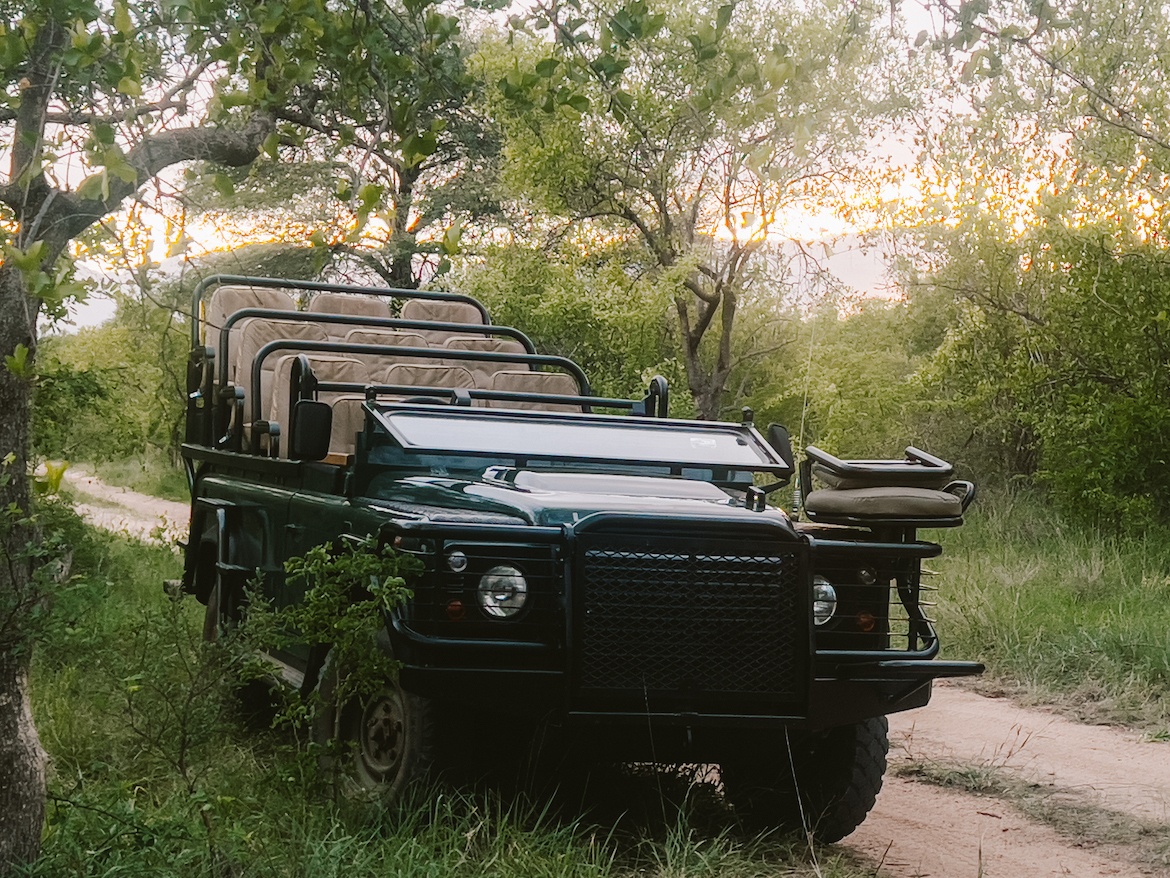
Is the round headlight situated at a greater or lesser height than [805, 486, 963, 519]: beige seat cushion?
lesser

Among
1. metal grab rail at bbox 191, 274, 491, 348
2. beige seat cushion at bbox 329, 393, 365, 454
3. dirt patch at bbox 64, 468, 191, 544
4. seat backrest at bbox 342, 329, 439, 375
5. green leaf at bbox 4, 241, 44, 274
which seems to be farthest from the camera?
dirt patch at bbox 64, 468, 191, 544

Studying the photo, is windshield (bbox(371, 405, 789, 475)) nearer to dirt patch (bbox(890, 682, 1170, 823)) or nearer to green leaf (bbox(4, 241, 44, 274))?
dirt patch (bbox(890, 682, 1170, 823))

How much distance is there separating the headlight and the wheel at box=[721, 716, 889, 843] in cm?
47

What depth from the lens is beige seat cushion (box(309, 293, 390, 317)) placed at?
8.58 m

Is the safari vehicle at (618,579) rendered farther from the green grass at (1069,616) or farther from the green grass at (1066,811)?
the green grass at (1069,616)

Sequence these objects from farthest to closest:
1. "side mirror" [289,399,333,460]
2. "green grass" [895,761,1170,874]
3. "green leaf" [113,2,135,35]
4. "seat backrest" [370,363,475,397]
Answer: "seat backrest" [370,363,475,397]
"side mirror" [289,399,333,460]
"green grass" [895,761,1170,874]
"green leaf" [113,2,135,35]

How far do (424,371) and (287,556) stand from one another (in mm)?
1899

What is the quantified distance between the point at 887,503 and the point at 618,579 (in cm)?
124

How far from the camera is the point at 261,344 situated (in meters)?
7.84

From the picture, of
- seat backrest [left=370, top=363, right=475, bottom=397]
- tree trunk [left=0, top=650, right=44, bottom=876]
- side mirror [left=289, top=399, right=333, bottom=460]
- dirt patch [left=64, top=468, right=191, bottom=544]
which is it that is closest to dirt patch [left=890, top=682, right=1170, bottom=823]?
seat backrest [left=370, top=363, right=475, bottom=397]

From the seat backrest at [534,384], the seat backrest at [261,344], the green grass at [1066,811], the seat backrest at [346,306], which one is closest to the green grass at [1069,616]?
the green grass at [1066,811]

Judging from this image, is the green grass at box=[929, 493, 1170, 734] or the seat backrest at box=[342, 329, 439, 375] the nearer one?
the seat backrest at box=[342, 329, 439, 375]

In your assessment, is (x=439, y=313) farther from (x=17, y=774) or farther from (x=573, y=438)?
(x=17, y=774)

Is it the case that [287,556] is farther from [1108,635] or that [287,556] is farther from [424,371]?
[1108,635]
